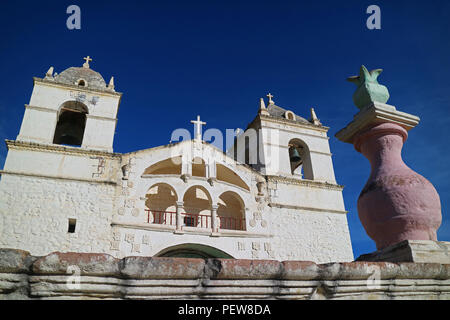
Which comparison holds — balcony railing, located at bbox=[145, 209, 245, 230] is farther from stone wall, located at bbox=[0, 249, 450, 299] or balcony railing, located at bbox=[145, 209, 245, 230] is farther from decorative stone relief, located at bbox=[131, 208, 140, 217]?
stone wall, located at bbox=[0, 249, 450, 299]

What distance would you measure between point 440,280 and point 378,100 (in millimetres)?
2324

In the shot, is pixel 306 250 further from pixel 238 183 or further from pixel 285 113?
pixel 285 113

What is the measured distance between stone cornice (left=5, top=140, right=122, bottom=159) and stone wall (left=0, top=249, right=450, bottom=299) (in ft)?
38.1

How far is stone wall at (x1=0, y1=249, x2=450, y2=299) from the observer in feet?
7.00

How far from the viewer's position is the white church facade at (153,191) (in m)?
11.7

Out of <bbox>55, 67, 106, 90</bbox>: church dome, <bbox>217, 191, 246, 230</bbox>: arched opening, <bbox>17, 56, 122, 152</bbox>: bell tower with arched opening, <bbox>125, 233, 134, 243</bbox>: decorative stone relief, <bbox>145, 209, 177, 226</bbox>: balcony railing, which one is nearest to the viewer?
<bbox>125, 233, 134, 243</bbox>: decorative stone relief

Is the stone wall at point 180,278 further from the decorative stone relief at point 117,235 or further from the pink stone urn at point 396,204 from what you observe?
the decorative stone relief at point 117,235

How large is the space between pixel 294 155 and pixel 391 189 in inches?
535

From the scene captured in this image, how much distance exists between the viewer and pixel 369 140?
4.29 m

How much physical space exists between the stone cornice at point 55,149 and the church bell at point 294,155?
8.63 m

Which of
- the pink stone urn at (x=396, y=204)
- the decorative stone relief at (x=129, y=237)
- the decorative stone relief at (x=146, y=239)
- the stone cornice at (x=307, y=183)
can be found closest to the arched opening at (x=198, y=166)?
the stone cornice at (x=307, y=183)

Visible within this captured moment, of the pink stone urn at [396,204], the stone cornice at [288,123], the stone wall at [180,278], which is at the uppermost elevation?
the stone cornice at [288,123]

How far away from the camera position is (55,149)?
12.8 metres

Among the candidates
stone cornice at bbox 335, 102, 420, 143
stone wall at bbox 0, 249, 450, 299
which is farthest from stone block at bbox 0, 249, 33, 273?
stone cornice at bbox 335, 102, 420, 143
